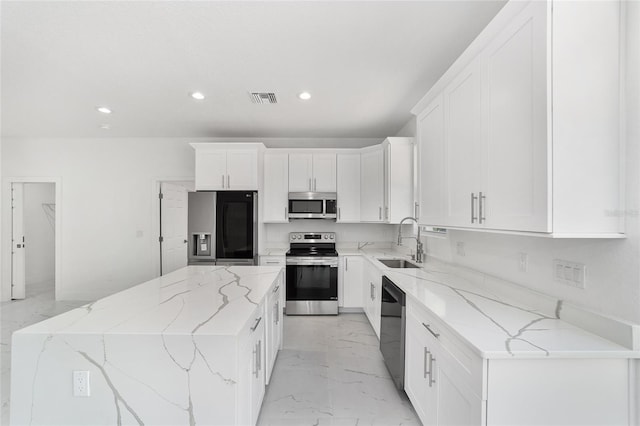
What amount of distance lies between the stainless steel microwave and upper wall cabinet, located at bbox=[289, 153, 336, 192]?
9 cm

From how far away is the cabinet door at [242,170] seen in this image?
12.9 feet

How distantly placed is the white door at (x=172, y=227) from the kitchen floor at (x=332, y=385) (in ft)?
8.45

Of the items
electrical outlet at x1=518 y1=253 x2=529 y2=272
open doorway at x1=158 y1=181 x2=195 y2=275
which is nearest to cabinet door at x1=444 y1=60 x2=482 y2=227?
electrical outlet at x1=518 y1=253 x2=529 y2=272

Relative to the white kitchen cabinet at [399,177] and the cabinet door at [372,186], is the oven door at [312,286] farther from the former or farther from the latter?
the white kitchen cabinet at [399,177]

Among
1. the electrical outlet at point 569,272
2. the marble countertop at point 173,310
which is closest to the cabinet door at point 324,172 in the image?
the marble countertop at point 173,310

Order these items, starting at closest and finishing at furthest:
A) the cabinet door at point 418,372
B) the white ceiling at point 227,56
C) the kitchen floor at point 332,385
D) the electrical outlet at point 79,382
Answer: the electrical outlet at point 79,382 < the cabinet door at point 418,372 < the white ceiling at point 227,56 < the kitchen floor at point 332,385

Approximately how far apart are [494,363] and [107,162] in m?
5.61

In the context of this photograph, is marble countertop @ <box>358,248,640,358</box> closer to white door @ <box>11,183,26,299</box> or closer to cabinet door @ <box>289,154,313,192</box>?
cabinet door @ <box>289,154,313,192</box>

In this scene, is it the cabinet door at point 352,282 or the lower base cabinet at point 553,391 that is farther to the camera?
the cabinet door at point 352,282

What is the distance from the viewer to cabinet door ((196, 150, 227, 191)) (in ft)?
13.0

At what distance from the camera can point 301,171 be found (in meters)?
4.16

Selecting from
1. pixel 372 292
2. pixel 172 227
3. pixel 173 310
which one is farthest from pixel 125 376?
pixel 172 227

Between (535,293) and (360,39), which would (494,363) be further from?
(360,39)

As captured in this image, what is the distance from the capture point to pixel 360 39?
1964 mm
